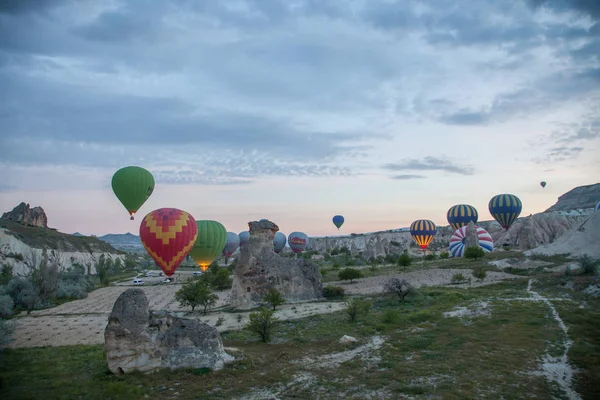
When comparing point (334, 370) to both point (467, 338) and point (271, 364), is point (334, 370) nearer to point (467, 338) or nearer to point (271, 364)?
point (271, 364)

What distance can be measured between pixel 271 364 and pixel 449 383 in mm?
5936

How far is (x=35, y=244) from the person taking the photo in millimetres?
68625

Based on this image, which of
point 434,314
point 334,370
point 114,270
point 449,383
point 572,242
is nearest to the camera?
point 449,383

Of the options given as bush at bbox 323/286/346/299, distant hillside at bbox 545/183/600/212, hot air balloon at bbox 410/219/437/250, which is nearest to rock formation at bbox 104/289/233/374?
→ bush at bbox 323/286/346/299

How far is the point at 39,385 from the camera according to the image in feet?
42.0

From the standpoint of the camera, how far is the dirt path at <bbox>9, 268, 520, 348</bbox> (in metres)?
22.9

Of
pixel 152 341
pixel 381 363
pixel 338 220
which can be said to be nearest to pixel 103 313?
pixel 152 341

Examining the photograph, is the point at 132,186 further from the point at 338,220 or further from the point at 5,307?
the point at 338,220

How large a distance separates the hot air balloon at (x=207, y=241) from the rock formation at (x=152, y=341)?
20589 mm

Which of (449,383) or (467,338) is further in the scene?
(467,338)

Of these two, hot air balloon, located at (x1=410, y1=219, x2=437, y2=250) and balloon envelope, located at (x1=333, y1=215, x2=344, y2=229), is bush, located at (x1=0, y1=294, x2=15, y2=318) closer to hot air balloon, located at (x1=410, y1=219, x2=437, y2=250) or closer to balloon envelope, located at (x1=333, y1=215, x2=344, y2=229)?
hot air balloon, located at (x1=410, y1=219, x2=437, y2=250)

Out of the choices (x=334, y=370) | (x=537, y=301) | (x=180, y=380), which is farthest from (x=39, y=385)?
(x=537, y=301)

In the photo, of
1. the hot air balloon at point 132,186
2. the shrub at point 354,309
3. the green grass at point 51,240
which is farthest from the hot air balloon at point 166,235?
the green grass at point 51,240

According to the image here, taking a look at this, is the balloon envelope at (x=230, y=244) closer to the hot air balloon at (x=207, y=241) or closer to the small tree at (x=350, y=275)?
the small tree at (x=350, y=275)
